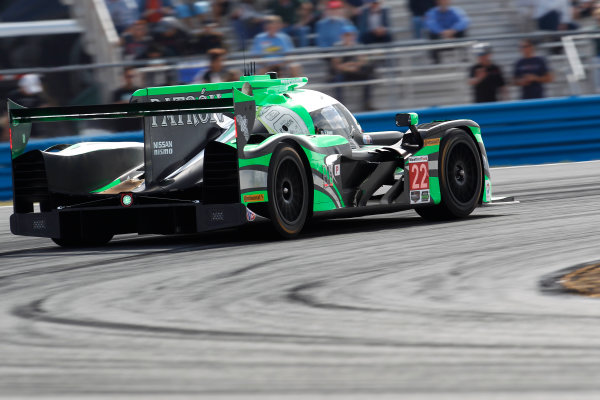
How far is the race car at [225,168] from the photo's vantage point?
8.49 metres

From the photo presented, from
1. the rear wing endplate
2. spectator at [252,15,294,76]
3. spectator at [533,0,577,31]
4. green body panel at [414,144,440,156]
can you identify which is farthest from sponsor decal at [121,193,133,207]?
spectator at [533,0,577,31]

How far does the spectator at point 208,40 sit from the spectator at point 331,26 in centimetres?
143

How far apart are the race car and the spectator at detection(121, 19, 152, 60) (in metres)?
6.71

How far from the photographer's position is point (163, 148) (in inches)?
359

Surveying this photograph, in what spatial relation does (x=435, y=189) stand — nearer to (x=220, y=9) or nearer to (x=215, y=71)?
(x=215, y=71)

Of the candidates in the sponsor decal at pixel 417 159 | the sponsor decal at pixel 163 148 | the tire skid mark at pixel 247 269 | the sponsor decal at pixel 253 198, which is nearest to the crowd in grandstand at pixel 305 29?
the sponsor decal at pixel 417 159

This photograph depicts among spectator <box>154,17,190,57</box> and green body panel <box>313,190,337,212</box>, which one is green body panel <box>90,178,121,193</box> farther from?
spectator <box>154,17,190,57</box>

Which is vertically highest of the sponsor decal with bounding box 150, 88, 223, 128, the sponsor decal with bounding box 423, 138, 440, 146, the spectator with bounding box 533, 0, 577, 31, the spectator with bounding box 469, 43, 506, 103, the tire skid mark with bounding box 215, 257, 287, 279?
the spectator with bounding box 533, 0, 577, 31

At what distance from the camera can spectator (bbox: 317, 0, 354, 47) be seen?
16531 mm

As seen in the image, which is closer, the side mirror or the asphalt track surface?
the asphalt track surface

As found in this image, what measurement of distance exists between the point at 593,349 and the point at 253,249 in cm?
416

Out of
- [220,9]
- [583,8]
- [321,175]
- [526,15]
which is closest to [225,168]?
[321,175]

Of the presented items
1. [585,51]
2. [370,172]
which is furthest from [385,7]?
[370,172]

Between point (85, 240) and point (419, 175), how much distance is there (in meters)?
2.86
